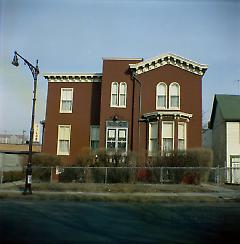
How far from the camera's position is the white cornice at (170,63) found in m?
29.9

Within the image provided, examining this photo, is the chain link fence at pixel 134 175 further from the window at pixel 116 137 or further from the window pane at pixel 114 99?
the window pane at pixel 114 99

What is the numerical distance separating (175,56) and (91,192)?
14259mm

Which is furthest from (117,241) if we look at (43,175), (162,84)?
(162,84)

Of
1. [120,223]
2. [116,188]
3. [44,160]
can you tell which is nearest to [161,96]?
[44,160]

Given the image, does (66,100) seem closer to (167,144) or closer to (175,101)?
(175,101)

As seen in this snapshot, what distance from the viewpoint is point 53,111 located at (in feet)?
108

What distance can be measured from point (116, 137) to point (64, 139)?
521cm

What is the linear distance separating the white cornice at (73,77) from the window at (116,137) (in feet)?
16.6

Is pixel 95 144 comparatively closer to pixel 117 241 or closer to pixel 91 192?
pixel 91 192

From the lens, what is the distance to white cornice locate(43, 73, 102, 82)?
32.6 metres

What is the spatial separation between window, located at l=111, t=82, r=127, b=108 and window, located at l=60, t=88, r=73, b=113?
4.26 m

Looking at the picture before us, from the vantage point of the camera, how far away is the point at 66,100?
33.1 m

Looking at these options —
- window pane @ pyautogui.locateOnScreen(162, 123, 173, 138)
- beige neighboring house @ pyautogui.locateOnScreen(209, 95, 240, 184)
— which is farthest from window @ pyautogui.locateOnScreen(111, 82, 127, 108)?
beige neighboring house @ pyautogui.locateOnScreen(209, 95, 240, 184)

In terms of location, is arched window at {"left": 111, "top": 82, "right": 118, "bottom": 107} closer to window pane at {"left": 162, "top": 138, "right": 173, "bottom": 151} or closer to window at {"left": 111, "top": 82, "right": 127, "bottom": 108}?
window at {"left": 111, "top": 82, "right": 127, "bottom": 108}
